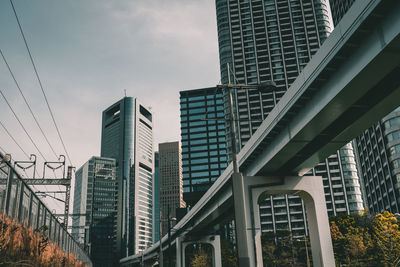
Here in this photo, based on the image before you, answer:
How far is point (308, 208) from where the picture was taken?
31.4 meters

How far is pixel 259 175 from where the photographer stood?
31047 mm

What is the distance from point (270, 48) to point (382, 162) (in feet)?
164

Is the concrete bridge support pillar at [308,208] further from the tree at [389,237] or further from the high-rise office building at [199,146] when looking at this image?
the high-rise office building at [199,146]

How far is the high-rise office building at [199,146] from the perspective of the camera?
501 feet

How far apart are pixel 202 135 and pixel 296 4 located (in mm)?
63527

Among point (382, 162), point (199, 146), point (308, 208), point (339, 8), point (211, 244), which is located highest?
point (339, 8)

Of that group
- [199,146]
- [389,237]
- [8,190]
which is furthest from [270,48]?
[8,190]

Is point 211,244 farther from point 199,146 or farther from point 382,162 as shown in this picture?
point 199,146

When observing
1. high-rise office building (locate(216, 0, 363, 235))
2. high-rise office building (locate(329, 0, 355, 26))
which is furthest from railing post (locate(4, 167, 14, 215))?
high-rise office building (locate(329, 0, 355, 26))

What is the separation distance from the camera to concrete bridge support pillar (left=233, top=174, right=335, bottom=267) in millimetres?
28266

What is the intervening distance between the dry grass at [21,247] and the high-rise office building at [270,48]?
333 ft

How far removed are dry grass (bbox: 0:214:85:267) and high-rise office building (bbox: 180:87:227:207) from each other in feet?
446

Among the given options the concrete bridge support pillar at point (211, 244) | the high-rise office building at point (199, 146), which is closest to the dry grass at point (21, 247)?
the concrete bridge support pillar at point (211, 244)

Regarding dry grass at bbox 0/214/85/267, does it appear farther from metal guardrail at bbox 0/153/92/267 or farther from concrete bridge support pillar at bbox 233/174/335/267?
concrete bridge support pillar at bbox 233/174/335/267
